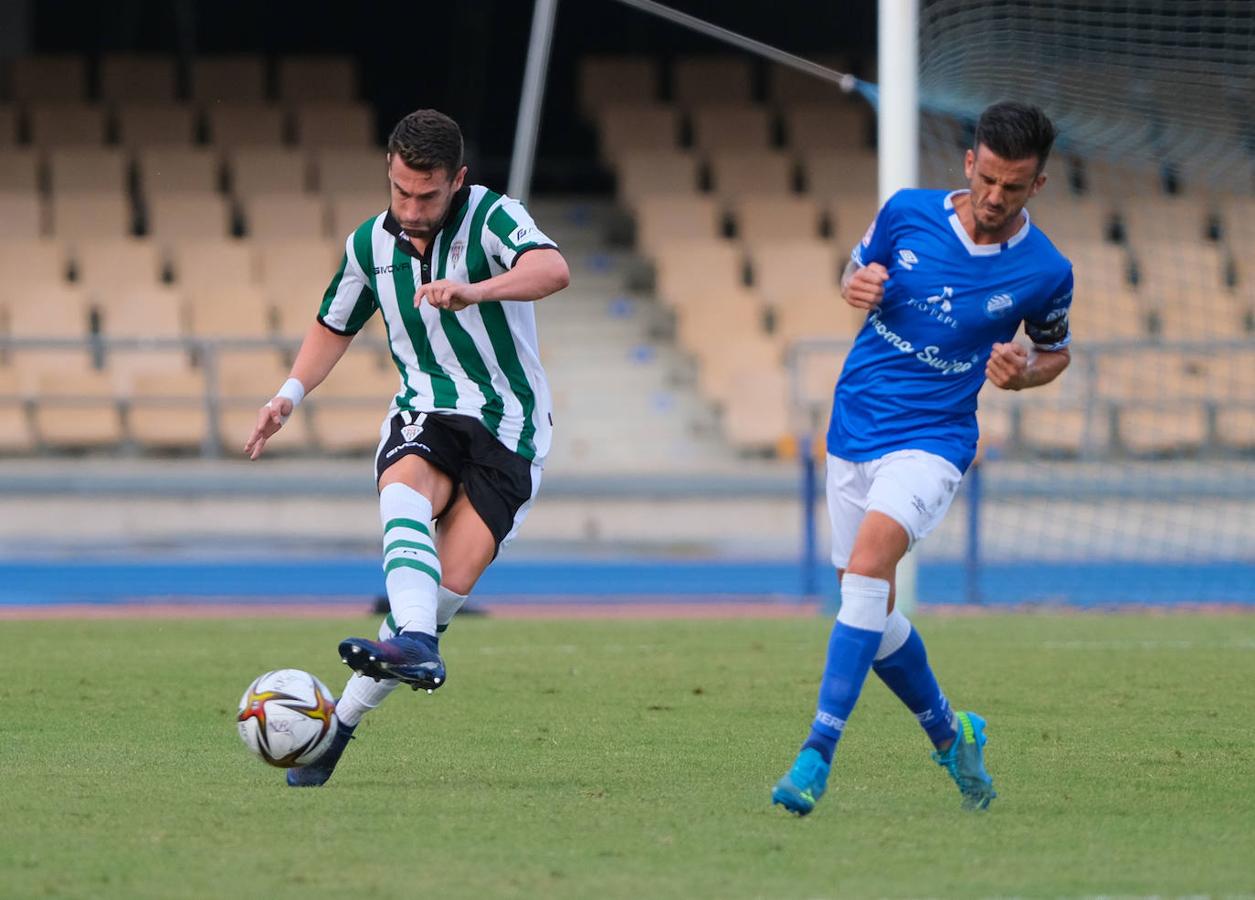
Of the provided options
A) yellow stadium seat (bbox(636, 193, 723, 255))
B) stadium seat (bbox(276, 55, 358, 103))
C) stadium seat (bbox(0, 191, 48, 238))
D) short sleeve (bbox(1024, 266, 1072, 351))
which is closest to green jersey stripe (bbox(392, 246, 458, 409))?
short sleeve (bbox(1024, 266, 1072, 351))

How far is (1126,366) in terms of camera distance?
49.9ft

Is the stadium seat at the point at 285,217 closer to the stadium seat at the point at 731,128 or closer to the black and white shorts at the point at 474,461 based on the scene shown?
the stadium seat at the point at 731,128

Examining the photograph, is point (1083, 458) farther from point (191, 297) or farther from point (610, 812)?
point (610, 812)

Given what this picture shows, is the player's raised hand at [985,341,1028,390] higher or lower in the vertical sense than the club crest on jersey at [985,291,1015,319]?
lower

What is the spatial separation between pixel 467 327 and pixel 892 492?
142 centimetres

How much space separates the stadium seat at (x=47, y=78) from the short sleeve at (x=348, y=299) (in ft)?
46.4

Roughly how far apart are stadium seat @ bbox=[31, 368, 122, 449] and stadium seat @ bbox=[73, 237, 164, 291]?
1.63m

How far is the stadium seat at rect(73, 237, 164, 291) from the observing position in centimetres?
1698

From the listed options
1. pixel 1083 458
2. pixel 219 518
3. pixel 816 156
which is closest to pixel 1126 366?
pixel 1083 458

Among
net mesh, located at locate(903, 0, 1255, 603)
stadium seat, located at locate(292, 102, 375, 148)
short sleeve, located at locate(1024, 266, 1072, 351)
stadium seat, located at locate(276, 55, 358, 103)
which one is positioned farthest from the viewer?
stadium seat, located at locate(276, 55, 358, 103)

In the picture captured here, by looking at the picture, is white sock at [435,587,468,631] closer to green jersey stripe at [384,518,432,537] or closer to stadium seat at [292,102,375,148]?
green jersey stripe at [384,518,432,537]

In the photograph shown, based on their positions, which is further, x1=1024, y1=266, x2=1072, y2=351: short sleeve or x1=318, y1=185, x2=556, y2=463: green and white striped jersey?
x1=318, y1=185, x2=556, y2=463: green and white striped jersey

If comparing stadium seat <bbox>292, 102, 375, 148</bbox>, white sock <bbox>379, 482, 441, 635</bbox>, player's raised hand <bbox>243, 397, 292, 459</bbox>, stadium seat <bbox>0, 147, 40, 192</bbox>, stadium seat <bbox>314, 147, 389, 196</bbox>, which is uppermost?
player's raised hand <bbox>243, 397, 292, 459</bbox>

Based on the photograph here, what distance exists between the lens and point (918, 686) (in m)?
5.43
